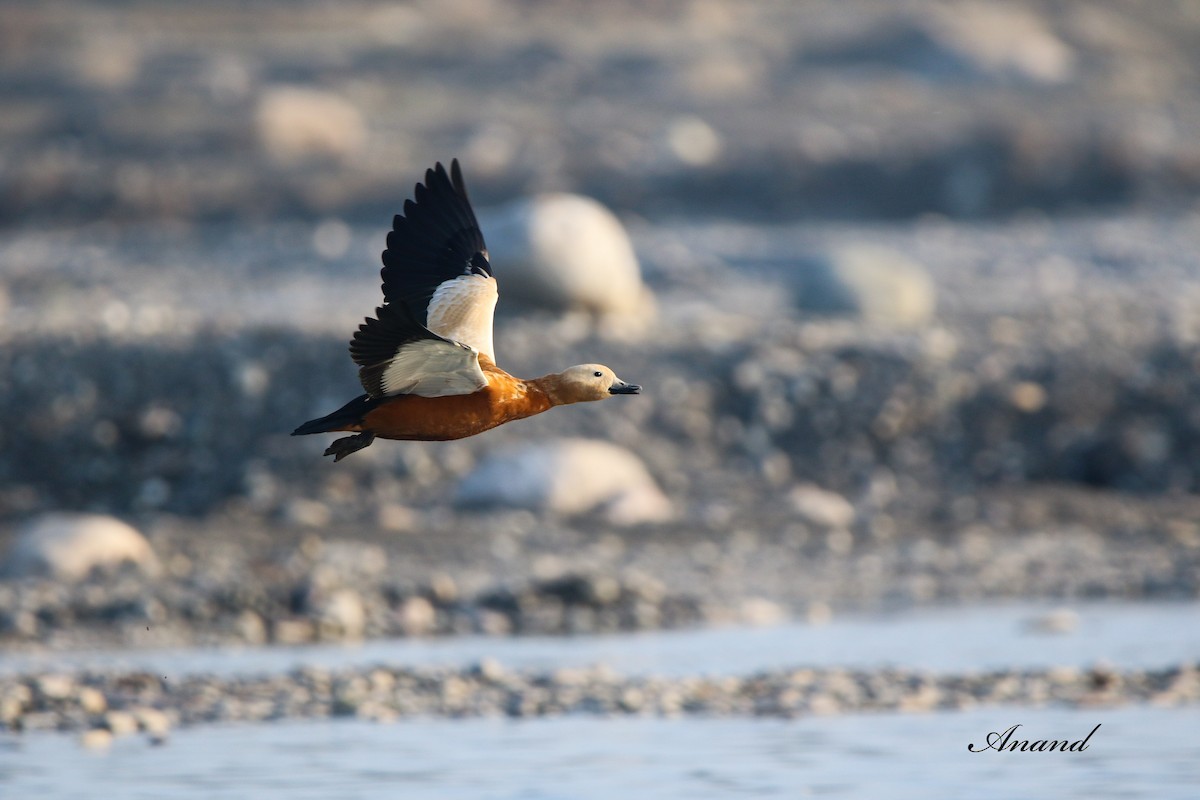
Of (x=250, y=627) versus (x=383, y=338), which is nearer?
(x=383, y=338)

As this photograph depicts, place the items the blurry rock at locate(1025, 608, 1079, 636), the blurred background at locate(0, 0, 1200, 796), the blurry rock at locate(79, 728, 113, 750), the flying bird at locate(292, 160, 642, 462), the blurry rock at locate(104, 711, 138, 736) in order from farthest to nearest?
the blurry rock at locate(1025, 608, 1079, 636)
the blurred background at locate(0, 0, 1200, 796)
the blurry rock at locate(104, 711, 138, 736)
the blurry rock at locate(79, 728, 113, 750)
the flying bird at locate(292, 160, 642, 462)

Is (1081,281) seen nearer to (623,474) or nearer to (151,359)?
(623,474)

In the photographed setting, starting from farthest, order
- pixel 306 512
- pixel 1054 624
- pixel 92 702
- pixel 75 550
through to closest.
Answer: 1. pixel 306 512
2. pixel 75 550
3. pixel 1054 624
4. pixel 92 702

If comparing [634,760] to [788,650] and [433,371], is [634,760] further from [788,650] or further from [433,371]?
[788,650]

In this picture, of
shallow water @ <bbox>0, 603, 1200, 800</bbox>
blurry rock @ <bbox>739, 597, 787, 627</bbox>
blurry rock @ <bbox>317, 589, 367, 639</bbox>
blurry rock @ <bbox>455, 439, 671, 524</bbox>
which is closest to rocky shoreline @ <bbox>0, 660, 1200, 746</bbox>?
shallow water @ <bbox>0, 603, 1200, 800</bbox>

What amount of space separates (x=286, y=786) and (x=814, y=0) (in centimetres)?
3746

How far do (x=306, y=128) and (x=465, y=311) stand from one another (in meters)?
24.6

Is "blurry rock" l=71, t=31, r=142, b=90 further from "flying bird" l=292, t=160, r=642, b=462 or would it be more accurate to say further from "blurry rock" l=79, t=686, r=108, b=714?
"flying bird" l=292, t=160, r=642, b=462

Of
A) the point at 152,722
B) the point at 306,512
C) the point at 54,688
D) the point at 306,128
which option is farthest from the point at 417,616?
the point at 306,128

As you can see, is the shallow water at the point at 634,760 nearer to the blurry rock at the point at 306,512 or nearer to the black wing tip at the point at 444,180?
the black wing tip at the point at 444,180

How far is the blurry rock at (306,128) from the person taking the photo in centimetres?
3225

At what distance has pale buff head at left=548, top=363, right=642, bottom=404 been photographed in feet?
27.8

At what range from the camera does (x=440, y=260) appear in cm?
904

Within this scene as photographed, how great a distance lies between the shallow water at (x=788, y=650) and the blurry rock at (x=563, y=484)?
2.99 m
